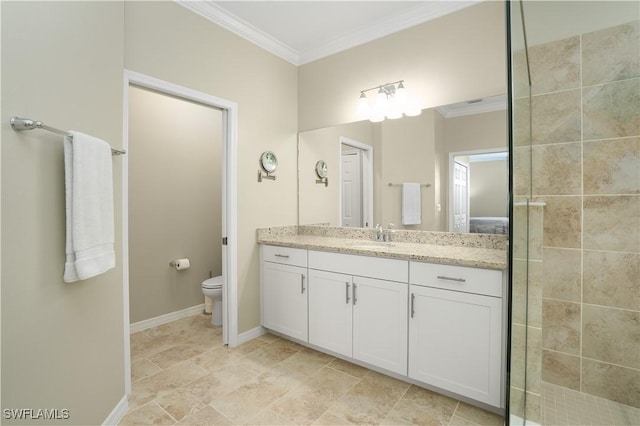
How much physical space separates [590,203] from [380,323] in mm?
1405

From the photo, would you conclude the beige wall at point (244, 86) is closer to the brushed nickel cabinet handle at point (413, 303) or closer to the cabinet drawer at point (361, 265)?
the cabinet drawer at point (361, 265)

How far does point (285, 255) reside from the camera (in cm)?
257

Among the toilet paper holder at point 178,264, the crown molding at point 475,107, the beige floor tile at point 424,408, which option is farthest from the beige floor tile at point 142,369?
the crown molding at point 475,107

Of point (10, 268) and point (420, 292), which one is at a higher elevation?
point (10, 268)

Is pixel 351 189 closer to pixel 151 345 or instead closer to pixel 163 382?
pixel 163 382

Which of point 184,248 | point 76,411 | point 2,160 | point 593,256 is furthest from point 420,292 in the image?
point 184,248

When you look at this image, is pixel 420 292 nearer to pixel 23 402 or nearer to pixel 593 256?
pixel 593 256

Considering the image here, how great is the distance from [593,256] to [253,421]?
6.88 ft

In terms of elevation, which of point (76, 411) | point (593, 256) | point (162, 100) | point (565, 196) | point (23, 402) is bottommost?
point (76, 411)

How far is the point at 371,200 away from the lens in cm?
267

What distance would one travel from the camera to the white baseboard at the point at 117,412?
1.58 metres

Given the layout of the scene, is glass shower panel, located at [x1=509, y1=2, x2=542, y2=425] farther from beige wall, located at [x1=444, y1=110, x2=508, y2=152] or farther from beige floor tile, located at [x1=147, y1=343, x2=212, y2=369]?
beige floor tile, located at [x1=147, y1=343, x2=212, y2=369]

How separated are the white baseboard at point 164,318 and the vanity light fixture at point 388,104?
265 cm

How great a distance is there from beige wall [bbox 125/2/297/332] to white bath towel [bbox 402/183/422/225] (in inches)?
44.1
